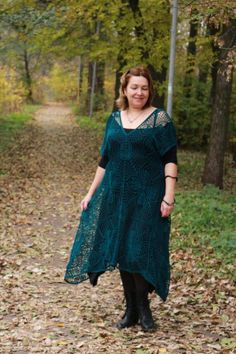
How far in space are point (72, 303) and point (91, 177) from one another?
27.4 ft

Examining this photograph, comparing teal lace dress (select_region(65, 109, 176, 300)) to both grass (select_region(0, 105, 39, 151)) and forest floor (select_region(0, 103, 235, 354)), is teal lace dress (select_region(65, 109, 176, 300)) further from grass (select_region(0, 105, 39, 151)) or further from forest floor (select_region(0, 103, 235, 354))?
grass (select_region(0, 105, 39, 151))

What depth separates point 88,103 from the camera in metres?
32.9

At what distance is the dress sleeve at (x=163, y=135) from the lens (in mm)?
4602

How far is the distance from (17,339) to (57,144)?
625 inches

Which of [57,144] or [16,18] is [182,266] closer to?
[16,18]

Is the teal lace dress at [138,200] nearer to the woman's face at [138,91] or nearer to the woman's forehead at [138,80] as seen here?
the woman's face at [138,91]

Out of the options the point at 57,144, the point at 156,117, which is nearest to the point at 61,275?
the point at 156,117

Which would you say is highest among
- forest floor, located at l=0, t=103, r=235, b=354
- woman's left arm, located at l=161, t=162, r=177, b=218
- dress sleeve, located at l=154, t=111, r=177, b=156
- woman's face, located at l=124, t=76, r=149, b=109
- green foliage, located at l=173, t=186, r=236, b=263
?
woman's face, located at l=124, t=76, r=149, b=109

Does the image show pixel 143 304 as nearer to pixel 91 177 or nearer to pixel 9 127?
pixel 91 177

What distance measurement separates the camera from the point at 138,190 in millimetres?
4660

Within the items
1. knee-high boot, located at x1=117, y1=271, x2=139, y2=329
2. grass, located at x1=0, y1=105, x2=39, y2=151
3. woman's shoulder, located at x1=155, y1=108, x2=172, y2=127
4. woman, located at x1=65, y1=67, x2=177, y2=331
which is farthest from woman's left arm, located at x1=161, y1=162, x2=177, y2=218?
grass, located at x1=0, y1=105, x2=39, y2=151

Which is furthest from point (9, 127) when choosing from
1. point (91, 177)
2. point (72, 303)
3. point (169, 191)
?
point (169, 191)

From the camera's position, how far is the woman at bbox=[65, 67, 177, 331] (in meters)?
4.61

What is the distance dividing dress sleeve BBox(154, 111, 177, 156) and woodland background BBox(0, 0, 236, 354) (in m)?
1.62
